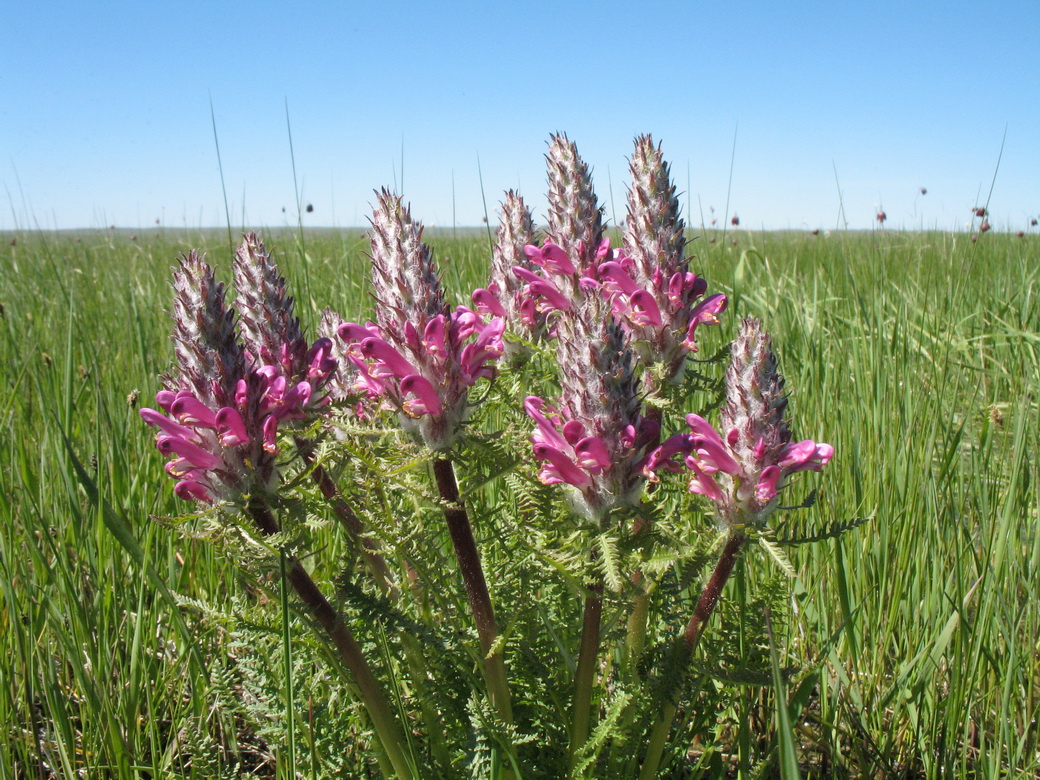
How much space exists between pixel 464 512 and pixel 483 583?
214mm

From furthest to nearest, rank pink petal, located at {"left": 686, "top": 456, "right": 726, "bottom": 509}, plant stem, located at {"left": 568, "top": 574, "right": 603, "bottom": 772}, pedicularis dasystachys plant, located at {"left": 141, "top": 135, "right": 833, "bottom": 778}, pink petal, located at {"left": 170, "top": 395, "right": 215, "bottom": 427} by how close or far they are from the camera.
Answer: plant stem, located at {"left": 568, "top": 574, "right": 603, "bottom": 772} < pink petal, located at {"left": 686, "top": 456, "right": 726, "bottom": 509} < pedicularis dasystachys plant, located at {"left": 141, "top": 135, "right": 833, "bottom": 778} < pink petal, located at {"left": 170, "top": 395, "right": 215, "bottom": 427}

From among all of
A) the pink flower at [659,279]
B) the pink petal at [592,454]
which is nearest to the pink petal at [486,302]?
the pink flower at [659,279]

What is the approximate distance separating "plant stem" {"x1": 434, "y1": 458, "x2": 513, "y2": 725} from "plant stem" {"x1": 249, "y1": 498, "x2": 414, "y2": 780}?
0.26 meters

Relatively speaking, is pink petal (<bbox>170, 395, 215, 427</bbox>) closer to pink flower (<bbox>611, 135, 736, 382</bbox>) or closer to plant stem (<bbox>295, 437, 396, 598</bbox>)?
plant stem (<bbox>295, 437, 396, 598</bbox>)

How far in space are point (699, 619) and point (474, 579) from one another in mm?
537

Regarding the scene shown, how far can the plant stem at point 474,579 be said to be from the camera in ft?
5.17

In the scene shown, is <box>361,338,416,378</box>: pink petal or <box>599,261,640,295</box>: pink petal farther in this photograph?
<box>599,261,640,295</box>: pink petal

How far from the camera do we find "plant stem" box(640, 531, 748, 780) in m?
1.62

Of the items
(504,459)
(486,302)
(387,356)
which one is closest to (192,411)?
(387,356)

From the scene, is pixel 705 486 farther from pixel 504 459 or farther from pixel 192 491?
pixel 192 491

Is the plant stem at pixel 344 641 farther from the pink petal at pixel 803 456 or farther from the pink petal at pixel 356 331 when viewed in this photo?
the pink petal at pixel 803 456

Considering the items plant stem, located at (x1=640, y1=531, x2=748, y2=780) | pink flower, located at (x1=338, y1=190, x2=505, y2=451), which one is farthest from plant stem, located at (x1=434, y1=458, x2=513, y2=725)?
plant stem, located at (x1=640, y1=531, x2=748, y2=780)

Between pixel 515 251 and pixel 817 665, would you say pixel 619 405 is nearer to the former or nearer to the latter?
pixel 515 251

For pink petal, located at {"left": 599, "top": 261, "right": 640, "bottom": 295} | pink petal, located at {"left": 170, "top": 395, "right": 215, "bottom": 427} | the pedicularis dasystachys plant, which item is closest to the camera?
Result: pink petal, located at {"left": 170, "top": 395, "right": 215, "bottom": 427}
